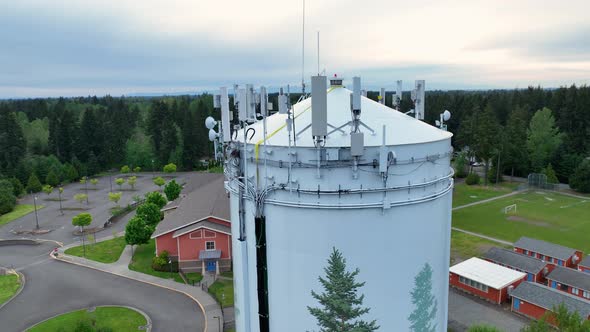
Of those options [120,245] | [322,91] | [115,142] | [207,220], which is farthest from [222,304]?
[115,142]

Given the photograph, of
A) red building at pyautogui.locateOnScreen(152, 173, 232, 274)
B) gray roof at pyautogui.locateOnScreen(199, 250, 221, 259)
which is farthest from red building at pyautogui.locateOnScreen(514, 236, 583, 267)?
gray roof at pyautogui.locateOnScreen(199, 250, 221, 259)

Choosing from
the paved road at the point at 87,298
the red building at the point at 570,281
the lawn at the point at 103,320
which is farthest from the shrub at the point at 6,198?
the red building at the point at 570,281

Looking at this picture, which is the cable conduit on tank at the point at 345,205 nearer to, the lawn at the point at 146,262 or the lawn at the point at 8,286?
the lawn at the point at 146,262

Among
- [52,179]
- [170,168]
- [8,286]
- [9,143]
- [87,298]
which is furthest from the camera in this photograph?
[170,168]

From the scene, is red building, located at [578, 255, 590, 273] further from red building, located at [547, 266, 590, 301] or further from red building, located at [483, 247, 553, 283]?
red building, located at [547, 266, 590, 301]

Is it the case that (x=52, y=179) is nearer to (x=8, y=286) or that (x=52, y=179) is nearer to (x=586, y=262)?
(x=8, y=286)

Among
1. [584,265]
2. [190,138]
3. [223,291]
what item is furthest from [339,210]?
[190,138]
